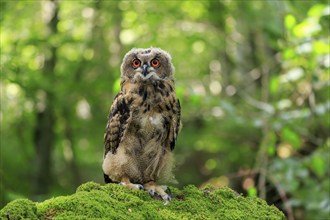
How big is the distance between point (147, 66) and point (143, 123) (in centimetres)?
45

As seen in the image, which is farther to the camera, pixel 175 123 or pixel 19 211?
pixel 175 123

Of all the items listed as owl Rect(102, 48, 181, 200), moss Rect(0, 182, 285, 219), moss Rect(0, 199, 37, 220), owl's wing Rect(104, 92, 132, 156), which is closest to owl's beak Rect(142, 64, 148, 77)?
owl Rect(102, 48, 181, 200)

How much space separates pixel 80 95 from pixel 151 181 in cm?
544

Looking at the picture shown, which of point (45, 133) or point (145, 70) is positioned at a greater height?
point (145, 70)

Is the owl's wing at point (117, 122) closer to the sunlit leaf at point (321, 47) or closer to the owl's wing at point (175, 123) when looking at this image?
the owl's wing at point (175, 123)

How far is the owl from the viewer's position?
4477 millimetres

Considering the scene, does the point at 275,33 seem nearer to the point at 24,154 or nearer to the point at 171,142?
the point at 171,142

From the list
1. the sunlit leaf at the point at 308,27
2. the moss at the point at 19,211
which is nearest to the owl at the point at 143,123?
the moss at the point at 19,211

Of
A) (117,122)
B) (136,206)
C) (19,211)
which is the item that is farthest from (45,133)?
(19,211)

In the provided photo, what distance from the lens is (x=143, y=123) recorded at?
14.6 feet

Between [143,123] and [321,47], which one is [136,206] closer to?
[143,123]

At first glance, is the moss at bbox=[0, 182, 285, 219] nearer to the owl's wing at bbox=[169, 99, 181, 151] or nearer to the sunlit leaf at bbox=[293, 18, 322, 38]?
the owl's wing at bbox=[169, 99, 181, 151]

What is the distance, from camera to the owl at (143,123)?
4.48 meters

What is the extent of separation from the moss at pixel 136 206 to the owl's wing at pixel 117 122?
0.66 meters
